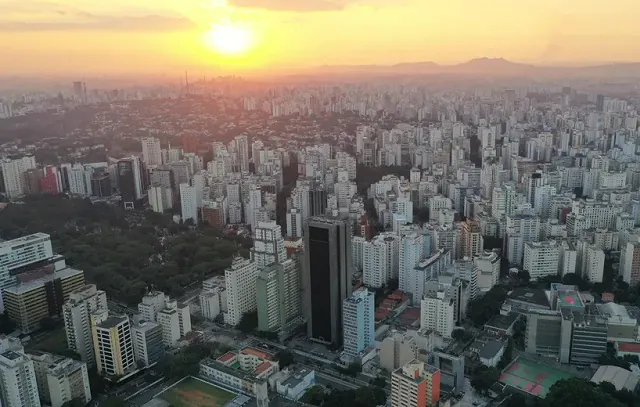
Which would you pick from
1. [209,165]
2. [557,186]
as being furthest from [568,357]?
[209,165]

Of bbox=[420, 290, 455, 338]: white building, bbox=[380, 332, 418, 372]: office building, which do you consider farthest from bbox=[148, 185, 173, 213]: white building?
bbox=[380, 332, 418, 372]: office building

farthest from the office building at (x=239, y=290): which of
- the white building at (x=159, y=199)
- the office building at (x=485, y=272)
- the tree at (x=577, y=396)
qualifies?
the white building at (x=159, y=199)

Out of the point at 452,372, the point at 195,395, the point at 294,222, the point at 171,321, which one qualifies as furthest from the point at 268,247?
the point at 452,372

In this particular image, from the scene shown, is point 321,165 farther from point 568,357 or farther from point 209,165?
point 568,357

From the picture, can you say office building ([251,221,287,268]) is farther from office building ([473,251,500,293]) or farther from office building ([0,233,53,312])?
office building ([0,233,53,312])

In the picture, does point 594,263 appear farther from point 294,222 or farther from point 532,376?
point 294,222
